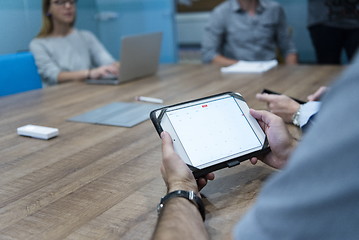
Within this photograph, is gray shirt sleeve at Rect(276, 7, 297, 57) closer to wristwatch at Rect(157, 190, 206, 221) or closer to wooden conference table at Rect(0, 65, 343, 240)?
wooden conference table at Rect(0, 65, 343, 240)

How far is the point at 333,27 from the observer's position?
3.04m

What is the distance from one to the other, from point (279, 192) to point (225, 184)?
1.52 feet

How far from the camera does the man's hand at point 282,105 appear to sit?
4.33 feet

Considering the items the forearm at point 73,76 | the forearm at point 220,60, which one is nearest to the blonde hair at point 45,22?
the forearm at point 73,76

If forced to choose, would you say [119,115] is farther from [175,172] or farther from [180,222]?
[180,222]

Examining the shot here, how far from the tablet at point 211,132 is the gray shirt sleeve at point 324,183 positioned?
1.19ft

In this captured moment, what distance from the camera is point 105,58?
9.19 ft

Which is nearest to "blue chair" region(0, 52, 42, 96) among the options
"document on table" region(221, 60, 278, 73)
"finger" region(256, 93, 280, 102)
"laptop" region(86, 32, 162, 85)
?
"laptop" region(86, 32, 162, 85)

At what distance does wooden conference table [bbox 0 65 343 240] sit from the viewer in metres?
0.77

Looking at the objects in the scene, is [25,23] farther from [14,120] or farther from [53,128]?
[53,128]

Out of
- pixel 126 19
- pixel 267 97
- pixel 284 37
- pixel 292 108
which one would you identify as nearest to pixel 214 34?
pixel 284 37

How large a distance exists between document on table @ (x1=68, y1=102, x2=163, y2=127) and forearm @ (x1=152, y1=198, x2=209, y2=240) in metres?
0.70

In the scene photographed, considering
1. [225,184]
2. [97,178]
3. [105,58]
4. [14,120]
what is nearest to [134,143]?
[97,178]

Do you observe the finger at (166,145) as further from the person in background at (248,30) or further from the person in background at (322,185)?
the person in background at (248,30)
